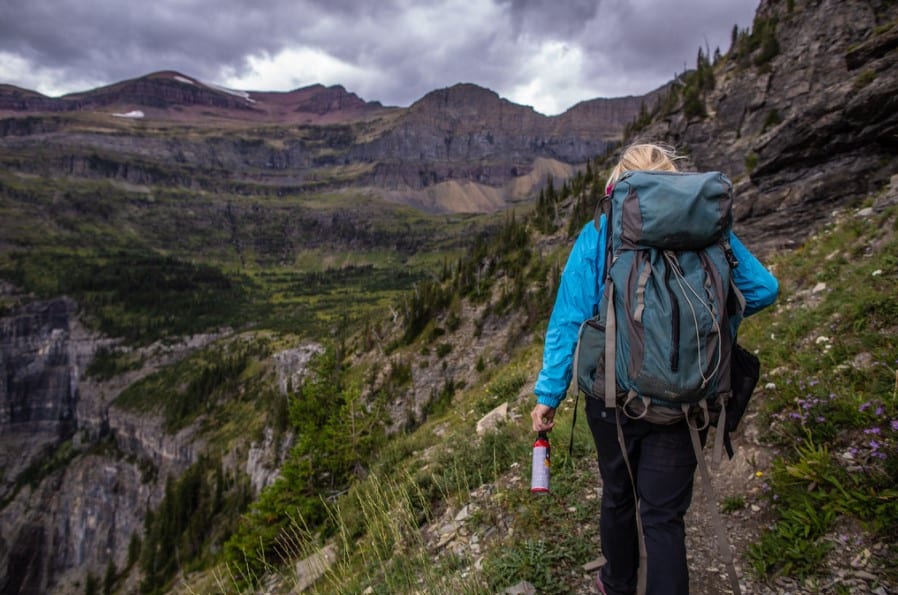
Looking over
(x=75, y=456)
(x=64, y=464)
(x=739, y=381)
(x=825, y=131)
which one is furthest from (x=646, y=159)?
(x=75, y=456)

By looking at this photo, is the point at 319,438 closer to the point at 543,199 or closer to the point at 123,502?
the point at 543,199

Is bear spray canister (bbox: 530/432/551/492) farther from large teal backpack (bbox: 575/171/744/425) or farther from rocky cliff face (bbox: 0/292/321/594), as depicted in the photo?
rocky cliff face (bbox: 0/292/321/594)

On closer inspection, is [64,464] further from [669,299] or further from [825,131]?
[825,131]

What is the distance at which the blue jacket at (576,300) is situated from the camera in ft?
9.73

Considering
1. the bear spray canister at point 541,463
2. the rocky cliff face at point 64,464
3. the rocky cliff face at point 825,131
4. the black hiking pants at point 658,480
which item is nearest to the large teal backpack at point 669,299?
the black hiking pants at point 658,480

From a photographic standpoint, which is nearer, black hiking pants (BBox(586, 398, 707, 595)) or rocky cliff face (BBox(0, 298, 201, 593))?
black hiking pants (BBox(586, 398, 707, 595))

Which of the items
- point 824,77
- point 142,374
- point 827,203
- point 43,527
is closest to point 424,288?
point 824,77

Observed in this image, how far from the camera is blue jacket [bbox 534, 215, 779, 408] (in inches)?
117

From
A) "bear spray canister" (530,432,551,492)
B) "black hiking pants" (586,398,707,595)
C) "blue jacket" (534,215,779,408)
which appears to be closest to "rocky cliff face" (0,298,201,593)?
"bear spray canister" (530,432,551,492)

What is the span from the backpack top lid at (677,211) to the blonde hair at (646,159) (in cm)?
33

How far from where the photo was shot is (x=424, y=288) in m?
61.1

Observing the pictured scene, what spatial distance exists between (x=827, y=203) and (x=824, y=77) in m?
19.1

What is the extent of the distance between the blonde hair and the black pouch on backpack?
50.3 inches

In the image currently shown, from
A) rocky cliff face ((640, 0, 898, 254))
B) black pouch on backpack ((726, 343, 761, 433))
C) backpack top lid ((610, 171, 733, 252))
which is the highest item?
rocky cliff face ((640, 0, 898, 254))
